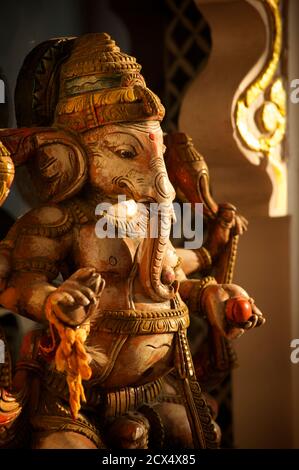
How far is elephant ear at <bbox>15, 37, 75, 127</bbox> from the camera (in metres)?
1.66

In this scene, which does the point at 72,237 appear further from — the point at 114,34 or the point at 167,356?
the point at 114,34

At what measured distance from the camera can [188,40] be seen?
2.25 meters

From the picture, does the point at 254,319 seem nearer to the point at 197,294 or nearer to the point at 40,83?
the point at 197,294

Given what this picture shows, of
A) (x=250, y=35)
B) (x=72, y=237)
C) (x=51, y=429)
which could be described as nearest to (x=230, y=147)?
(x=250, y=35)

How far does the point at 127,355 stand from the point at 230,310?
0.67ft

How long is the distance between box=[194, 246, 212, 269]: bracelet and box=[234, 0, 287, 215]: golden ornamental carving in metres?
0.29

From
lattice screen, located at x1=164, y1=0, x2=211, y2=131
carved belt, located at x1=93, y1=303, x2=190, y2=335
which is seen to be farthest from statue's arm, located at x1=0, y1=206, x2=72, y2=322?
lattice screen, located at x1=164, y1=0, x2=211, y2=131

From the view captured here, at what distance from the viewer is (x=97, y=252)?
5.22 ft

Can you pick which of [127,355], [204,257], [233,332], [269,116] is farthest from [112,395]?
[269,116]

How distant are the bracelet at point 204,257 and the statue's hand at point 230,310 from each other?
0.11m

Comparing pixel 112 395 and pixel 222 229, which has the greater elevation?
pixel 222 229

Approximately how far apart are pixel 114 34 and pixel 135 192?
60 cm

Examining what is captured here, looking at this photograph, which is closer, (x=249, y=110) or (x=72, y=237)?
(x=72, y=237)

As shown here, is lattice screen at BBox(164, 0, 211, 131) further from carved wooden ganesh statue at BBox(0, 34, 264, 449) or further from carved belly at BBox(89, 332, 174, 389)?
carved belly at BBox(89, 332, 174, 389)
